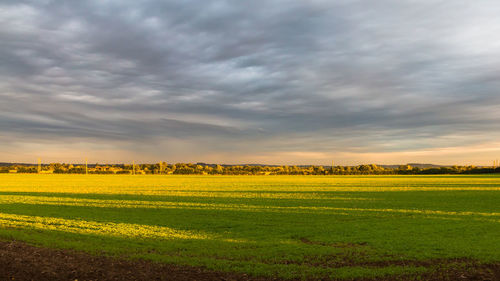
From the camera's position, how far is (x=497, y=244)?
1417 cm

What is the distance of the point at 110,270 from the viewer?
1062 centimetres

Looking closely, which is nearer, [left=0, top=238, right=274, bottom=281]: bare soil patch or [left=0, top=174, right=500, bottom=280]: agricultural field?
[left=0, top=238, right=274, bottom=281]: bare soil patch

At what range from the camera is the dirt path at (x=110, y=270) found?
1009 cm

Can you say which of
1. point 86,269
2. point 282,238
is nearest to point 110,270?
point 86,269

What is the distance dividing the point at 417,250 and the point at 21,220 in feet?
66.6

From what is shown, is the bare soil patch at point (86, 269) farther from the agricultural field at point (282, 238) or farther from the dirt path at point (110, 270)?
the agricultural field at point (282, 238)

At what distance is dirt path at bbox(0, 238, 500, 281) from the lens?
10.1m

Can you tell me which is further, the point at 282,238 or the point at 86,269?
the point at 282,238

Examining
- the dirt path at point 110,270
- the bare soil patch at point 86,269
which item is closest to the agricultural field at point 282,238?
the dirt path at point 110,270

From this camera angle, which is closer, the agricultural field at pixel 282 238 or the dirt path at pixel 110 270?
the dirt path at pixel 110 270

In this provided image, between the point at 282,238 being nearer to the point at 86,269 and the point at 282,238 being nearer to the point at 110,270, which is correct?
the point at 110,270

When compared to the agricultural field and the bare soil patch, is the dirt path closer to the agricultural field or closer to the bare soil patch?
the bare soil patch

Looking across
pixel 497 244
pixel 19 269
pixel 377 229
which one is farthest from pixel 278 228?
pixel 19 269

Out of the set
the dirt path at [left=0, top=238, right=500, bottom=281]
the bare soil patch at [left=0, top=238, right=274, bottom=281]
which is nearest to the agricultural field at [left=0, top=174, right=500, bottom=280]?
the dirt path at [left=0, top=238, right=500, bottom=281]
